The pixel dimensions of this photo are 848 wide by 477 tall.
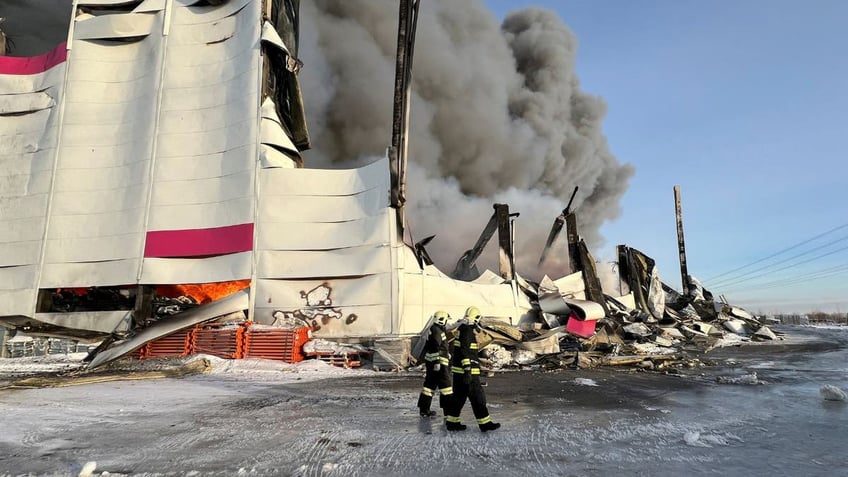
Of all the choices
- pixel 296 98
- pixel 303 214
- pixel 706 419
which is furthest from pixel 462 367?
pixel 296 98

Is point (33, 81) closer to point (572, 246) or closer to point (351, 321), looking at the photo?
point (351, 321)

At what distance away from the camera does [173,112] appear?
1386 cm

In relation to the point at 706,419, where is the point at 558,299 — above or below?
above

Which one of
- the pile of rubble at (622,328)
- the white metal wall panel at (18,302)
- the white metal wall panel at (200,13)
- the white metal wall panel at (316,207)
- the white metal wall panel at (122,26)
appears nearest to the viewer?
the pile of rubble at (622,328)

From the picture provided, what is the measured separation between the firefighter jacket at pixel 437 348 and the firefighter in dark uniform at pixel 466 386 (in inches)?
Result: 7.2

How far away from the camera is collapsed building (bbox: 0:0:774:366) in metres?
11.9

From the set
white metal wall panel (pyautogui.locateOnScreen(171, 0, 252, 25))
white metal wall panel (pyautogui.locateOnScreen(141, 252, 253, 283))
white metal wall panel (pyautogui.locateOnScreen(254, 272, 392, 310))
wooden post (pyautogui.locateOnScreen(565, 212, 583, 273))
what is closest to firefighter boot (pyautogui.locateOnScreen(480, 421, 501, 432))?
white metal wall panel (pyautogui.locateOnScreen(254, 272, 392, 310))

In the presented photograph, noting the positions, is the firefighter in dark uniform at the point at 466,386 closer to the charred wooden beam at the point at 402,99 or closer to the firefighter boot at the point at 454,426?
the firefighter boot at the point at 454,426

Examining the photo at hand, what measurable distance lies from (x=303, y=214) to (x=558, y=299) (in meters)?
8.15

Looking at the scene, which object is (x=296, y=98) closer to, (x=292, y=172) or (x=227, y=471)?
(x=292, y=172)

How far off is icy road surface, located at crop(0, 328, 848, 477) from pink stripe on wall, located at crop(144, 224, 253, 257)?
5.50 meters

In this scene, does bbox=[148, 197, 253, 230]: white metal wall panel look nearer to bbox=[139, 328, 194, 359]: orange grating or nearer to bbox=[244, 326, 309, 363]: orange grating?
bbox=[139, 328, 194, 359]: orange grating

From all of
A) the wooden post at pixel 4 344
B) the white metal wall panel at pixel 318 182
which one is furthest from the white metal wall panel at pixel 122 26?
the wooden post at pixel 4 344

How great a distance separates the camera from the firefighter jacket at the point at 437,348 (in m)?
4.60
